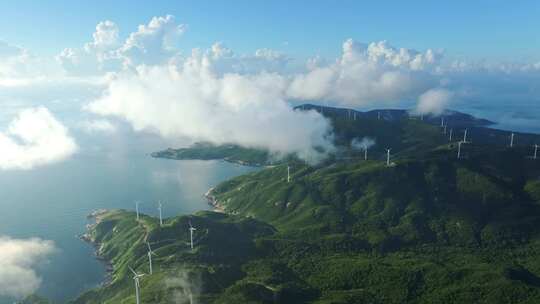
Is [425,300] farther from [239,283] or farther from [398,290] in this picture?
[239,283]

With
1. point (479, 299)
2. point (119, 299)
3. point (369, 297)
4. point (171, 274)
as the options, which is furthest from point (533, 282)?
point (119, 299)

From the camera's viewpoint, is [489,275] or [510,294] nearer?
[510,294]

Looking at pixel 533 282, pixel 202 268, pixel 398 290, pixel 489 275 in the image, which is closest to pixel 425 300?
pixel 398 290

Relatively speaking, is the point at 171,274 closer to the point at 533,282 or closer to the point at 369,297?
the point at 369,297

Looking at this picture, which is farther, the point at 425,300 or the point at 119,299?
the point at 119,299

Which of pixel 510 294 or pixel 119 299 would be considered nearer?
pixel 510 294

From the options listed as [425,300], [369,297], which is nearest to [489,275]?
[425,300]

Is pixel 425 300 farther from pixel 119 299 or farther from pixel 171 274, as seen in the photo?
pixel 119 299
